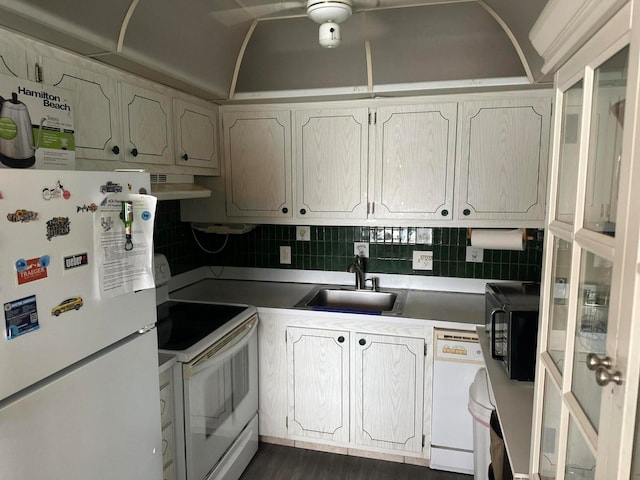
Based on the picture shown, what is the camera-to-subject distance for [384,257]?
287 cm

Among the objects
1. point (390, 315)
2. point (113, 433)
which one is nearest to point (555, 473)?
point (113, 433)

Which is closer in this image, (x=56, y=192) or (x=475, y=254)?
(x=56, y=192)

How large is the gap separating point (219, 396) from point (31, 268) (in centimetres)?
136

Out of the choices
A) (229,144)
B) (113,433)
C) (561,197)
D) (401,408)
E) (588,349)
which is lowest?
(401,408)

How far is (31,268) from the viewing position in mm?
956

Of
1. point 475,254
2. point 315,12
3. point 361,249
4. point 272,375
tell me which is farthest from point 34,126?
point 475,254

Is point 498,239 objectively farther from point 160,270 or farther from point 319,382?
point 160,270

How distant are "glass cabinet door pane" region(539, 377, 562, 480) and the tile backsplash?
1.78m

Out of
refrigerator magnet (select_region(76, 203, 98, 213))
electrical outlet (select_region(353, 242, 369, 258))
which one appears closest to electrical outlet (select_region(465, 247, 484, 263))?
electrical outlet (select_region(353, 242, 369, 258))

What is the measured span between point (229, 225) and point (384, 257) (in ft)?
3.47

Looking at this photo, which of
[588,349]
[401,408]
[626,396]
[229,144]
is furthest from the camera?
[229,144]

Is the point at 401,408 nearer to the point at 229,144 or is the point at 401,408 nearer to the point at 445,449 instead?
the point at 445,449

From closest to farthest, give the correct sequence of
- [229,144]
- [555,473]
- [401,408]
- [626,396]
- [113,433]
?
[626,396] → [555,473] → [113,433] → [401,408] → [229,144]

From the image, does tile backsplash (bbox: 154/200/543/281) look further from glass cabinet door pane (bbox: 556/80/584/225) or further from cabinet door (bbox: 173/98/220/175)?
glass cabinet door pane (bbox: 556/80/584/225)
